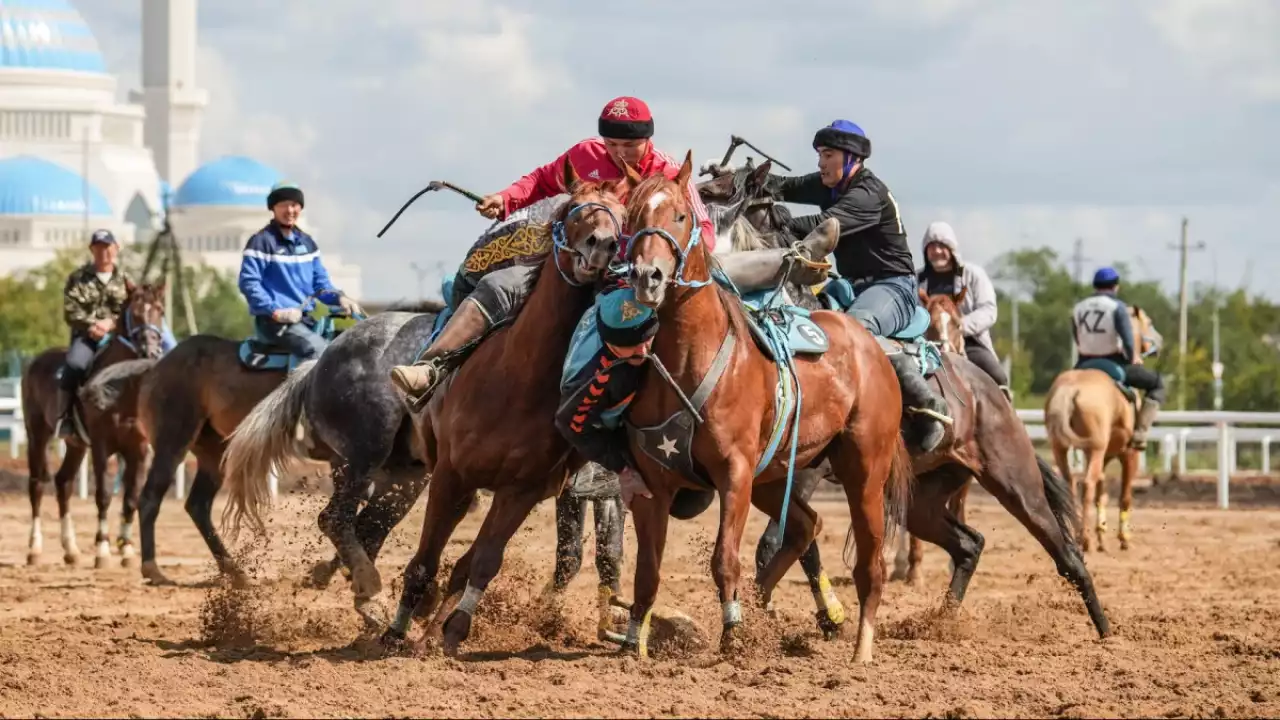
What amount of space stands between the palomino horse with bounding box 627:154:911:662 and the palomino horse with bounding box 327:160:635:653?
1.63ft

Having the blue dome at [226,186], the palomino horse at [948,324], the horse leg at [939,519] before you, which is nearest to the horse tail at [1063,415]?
the palomino horse at [948,324]

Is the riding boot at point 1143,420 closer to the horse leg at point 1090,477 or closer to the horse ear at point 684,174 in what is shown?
the horse leg at point 1090,477

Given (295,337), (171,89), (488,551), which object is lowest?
(488,551)

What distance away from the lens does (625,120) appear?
420 inches

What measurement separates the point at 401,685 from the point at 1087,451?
1240cm

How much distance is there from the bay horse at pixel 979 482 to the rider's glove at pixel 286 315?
4241 mm

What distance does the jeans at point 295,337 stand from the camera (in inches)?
609

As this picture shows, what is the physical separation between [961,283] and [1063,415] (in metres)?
5.44

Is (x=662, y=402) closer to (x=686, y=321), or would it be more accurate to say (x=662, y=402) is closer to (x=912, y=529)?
(x=686, y=321)

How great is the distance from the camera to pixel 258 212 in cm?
11388

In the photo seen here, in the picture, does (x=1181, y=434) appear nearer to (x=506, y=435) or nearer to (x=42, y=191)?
(x=506, y=435)

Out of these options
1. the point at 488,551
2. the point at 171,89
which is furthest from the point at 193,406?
the point at 171,89

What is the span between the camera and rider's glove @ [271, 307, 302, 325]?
15.2 meters

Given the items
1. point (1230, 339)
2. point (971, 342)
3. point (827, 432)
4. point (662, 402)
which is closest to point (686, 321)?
point (662, 402)
